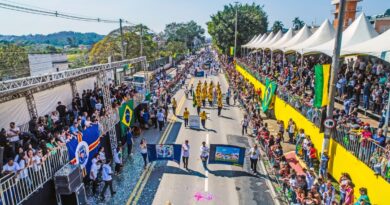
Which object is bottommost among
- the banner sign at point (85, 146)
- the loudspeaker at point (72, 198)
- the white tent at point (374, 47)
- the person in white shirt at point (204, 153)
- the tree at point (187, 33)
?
the loudspeaker at point (72, 198)

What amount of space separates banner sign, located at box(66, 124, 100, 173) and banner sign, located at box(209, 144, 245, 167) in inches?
209

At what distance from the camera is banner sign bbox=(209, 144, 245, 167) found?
14.1 m

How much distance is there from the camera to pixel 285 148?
16.8 metres

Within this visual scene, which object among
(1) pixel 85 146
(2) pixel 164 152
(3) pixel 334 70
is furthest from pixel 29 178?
(3) pixel 334 70

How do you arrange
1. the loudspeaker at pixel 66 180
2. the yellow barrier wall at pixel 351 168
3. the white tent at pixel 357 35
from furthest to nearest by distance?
1. the white tent at pixel 357 35
2. the loudspeaker at pixel 66 180
3. the yellow barrier wall at pixel 351 168

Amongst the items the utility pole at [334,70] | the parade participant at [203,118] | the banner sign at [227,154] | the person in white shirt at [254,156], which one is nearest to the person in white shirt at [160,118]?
the parade participant at [203,118]

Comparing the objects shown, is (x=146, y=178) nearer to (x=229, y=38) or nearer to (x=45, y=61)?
(x=45, y=61)

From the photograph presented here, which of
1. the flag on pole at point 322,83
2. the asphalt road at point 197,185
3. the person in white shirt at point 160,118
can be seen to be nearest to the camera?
the asphalt road at point 197,185

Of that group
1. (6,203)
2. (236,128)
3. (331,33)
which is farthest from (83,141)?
(331,33)

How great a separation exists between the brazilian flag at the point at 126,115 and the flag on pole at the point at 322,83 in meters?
10.5

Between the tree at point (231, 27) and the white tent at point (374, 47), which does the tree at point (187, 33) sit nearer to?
the tree at point (231, 27)

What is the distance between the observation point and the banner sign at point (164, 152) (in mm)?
14297

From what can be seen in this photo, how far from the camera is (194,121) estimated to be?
20.8 metres

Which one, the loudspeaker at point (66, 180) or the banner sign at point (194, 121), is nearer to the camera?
the loudspeaker at point (66, 180)
